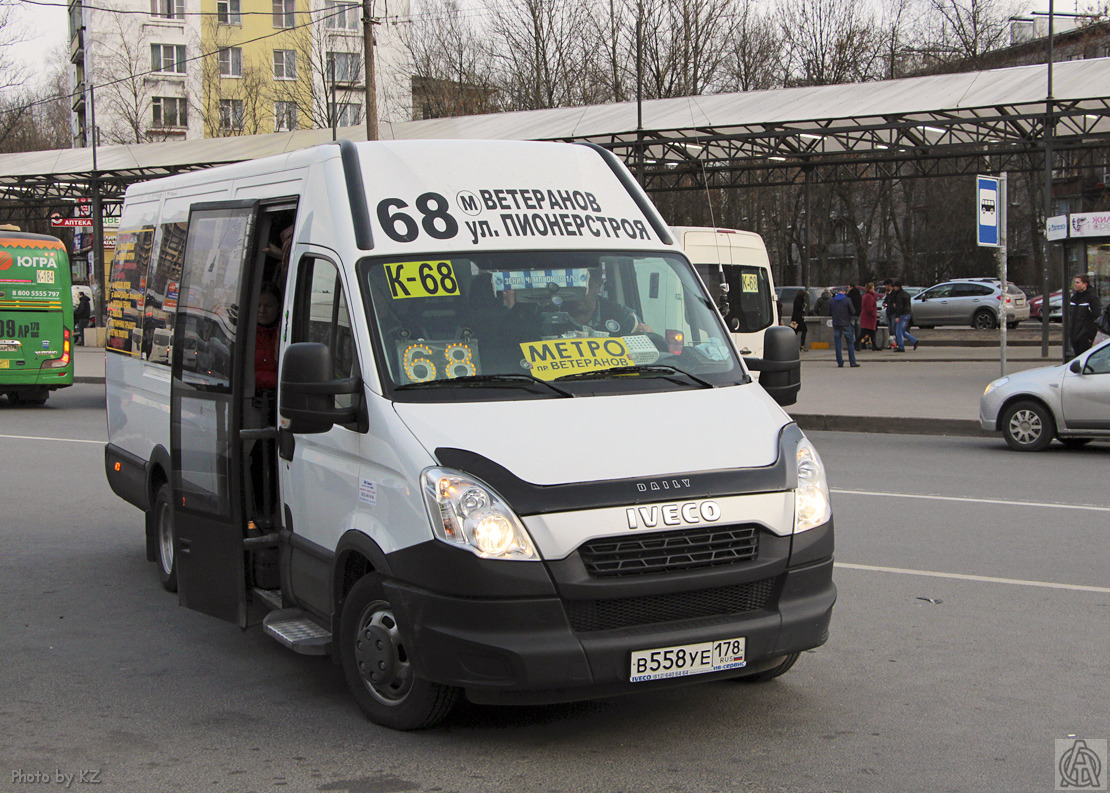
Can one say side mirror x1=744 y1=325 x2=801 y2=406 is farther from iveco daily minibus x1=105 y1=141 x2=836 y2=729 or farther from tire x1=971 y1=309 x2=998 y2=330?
tire x1=971 y1=309 x2=998 y2=330

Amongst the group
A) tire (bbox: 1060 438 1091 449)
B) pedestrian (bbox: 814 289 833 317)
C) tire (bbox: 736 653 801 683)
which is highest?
pedestrian (bbox: 814 289 833 317)

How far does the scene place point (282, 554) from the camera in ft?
19.2

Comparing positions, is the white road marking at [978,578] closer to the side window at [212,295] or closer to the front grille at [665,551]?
the front grille at [665,551]

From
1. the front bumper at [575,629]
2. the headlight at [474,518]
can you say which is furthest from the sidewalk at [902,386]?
the headlight at [474,518]

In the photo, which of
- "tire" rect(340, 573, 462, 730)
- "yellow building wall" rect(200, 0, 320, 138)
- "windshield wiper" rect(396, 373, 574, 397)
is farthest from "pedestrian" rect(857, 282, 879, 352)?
"yellow building wall" rect(200, 0, 320, 138)

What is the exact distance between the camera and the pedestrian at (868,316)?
30.5 meters

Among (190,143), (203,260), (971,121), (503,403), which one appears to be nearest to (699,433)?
(503,403)

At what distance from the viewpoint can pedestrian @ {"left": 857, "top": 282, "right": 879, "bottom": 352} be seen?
100 feet

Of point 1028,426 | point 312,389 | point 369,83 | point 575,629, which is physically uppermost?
point 369,83

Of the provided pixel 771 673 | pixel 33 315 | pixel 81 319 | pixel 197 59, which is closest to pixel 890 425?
pixel 771 673

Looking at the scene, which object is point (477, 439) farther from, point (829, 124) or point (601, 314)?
point (829, 124)

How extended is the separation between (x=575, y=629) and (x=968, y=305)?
38964 mm

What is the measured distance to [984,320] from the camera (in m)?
40.5

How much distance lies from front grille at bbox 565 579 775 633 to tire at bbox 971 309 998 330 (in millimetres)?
38069
